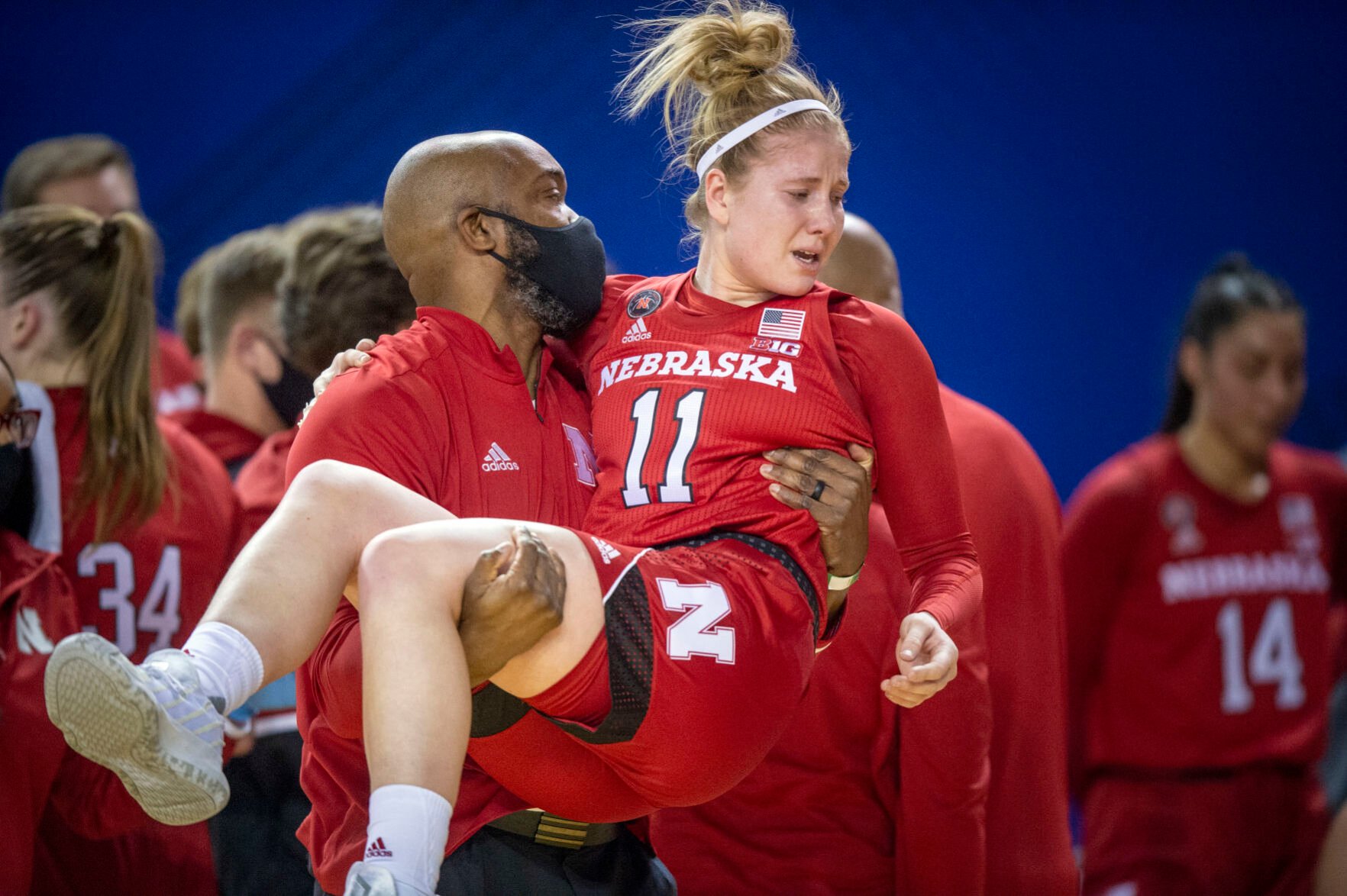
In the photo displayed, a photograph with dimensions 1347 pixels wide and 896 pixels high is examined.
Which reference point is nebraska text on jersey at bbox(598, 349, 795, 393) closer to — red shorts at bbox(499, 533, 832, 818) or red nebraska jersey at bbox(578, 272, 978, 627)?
red nebraska jersey at bbox(578, 272, 978, 627)

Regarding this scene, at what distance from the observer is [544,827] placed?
84.0 inches

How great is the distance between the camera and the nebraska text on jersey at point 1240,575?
4453 millimetres

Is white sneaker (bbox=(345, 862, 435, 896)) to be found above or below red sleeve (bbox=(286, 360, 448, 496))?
below

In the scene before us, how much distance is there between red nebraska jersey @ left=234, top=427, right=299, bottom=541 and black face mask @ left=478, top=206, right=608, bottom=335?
118cm

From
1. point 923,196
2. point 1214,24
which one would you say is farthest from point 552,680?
point 1214,24

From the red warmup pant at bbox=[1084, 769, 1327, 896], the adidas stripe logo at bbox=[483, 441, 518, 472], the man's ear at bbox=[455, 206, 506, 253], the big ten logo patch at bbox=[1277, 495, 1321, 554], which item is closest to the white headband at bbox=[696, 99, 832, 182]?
the man's ear at bbox=[455, 206, 506, 253]

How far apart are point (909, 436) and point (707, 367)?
32 cm

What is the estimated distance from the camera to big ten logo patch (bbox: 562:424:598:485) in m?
2.22

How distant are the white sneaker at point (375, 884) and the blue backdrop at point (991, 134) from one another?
3.01 m

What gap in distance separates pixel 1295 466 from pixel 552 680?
3754mm

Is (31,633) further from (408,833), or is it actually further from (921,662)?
(921,662)

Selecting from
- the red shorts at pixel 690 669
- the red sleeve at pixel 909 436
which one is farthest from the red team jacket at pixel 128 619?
the red sleeve at pixel 909 436

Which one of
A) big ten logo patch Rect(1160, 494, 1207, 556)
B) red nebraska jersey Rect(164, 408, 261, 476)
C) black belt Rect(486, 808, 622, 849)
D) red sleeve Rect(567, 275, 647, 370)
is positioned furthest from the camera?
big ten logo patch Rect(1160, 494, 1207, 556)

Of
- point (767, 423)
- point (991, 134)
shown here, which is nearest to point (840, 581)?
point (767, 423)
